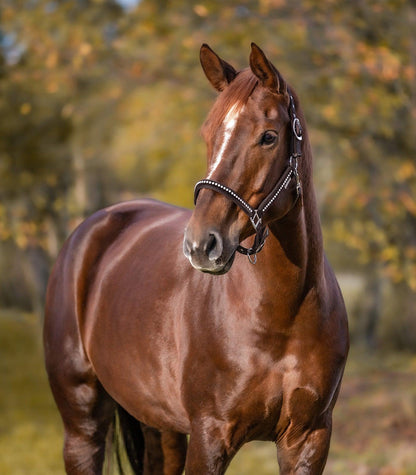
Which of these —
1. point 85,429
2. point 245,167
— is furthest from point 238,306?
point 85,429

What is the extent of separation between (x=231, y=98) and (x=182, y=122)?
8541 millimetres

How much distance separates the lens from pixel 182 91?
33.1 feet

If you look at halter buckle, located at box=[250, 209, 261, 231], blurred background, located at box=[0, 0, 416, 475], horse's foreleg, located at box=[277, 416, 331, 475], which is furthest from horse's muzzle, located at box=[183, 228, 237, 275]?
blurred background, located at box=[0, 0, 416, 475]

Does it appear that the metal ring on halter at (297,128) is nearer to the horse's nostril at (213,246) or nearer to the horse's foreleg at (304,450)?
the horse's nostril at (213,246)

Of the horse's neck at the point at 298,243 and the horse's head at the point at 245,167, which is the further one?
the horse's neck at the point at 298,243

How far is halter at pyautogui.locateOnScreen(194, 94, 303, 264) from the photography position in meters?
2.58

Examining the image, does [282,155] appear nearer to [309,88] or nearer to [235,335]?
[235,335]

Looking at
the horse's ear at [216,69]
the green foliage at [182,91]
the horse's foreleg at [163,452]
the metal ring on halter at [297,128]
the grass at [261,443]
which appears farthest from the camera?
the grass at [261,443]

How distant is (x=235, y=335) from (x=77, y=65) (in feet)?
22.5

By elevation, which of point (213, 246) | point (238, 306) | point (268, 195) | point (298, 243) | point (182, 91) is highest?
point (268, 195)

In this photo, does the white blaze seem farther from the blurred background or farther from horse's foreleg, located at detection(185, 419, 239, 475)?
the blurred background

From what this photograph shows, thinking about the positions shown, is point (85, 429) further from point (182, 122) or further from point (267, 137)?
point (182, 122)

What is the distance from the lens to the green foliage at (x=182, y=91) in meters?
8.29

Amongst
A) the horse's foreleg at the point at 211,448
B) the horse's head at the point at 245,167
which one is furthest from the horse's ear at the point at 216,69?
the horse's foreleg at the point at 211,448
